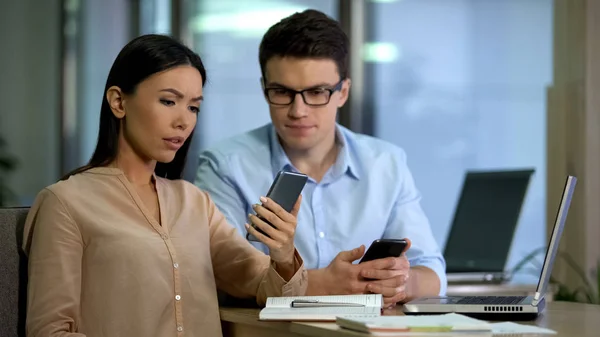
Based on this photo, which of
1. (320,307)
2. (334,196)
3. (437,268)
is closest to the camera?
(320,307)

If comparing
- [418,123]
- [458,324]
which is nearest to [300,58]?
[458,324]

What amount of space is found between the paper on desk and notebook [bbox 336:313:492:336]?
2 cm

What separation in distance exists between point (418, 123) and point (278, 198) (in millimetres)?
4553

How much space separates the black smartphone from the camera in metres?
2.52

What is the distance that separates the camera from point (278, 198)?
236 centimetres

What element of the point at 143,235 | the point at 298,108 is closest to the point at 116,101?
the point at 143,235

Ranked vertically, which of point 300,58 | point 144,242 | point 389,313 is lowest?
point 389,313

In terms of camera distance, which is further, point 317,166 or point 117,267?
point 317,166

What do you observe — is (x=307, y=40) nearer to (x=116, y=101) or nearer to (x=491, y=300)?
(x=116, y=101)

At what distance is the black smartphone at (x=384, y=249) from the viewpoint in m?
2.52

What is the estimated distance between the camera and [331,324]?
6.94ft

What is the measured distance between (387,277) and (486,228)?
218 cm

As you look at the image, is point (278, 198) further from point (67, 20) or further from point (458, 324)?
point (67, 20)

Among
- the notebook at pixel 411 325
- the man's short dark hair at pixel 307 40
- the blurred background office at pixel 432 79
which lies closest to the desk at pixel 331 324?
the notebook at pixel 411 325
